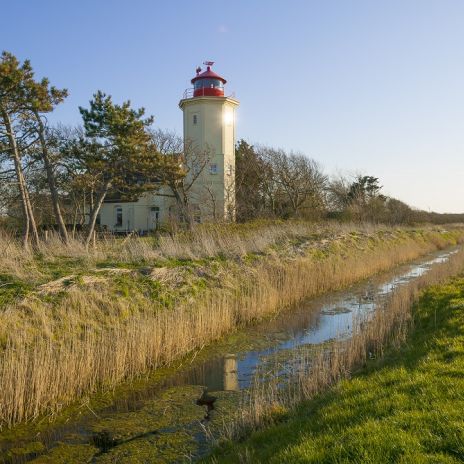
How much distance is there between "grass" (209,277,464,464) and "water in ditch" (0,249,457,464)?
3.70 feet

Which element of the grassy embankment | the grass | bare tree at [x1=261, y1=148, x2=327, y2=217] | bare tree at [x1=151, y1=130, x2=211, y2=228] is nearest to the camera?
the grass

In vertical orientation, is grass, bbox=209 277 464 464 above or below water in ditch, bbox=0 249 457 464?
above

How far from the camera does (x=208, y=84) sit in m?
31.3

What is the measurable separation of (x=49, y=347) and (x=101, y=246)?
7.11 meters

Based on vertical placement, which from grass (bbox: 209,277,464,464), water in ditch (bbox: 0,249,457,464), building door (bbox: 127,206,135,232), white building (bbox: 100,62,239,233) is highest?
white building (bbox: 100,62,239,233)

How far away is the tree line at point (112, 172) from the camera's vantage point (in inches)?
606

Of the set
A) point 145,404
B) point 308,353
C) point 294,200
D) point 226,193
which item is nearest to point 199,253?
point 308,353

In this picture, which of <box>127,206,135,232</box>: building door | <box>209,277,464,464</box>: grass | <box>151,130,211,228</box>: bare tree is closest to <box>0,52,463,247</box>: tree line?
<box>151,130,211,228</box>: bare tree

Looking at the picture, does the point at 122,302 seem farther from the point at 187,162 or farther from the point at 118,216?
the point at 118,216

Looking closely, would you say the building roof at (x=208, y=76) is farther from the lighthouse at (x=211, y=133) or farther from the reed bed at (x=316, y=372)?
the reed bed at (x=316, y=372)

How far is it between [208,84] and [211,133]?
3.36 metres

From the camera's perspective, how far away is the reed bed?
5.09 meters

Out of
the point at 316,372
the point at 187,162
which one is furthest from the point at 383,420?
the point at 187,162

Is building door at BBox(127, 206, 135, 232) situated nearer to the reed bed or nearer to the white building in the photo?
the white building
